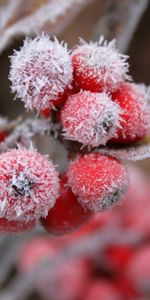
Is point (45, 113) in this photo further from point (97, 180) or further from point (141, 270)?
A: point (141, 270)

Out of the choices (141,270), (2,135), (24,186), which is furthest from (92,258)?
(24,186)

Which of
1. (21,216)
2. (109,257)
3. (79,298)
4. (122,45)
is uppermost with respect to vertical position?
(122,45)

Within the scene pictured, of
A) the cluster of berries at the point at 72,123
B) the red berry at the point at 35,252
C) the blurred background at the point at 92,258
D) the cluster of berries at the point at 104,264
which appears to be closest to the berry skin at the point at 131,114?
the cluster of berries at the point at 72,123

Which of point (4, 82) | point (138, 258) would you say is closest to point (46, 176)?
point (138, 258)

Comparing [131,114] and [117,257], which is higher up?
[131,114]

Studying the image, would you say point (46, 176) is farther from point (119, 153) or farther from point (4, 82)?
point (4, 82)

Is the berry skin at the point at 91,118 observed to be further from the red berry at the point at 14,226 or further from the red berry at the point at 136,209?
the red berry at the point at 136,209
